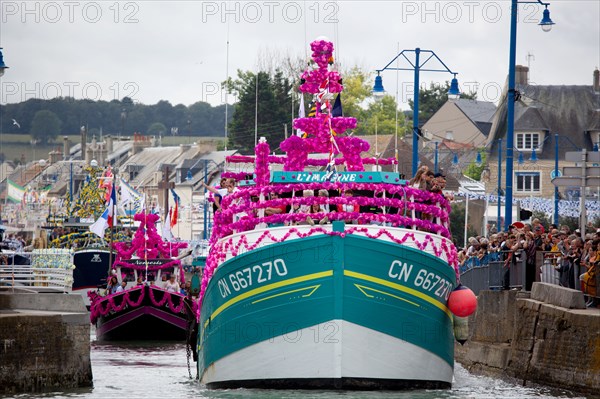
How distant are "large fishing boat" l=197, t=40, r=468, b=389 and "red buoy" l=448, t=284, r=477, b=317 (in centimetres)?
10

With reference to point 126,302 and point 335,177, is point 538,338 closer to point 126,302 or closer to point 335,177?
point 335,177

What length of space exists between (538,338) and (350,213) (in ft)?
13.6

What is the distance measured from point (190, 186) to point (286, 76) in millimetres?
23416

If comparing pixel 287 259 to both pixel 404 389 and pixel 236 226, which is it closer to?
pixel 236 226

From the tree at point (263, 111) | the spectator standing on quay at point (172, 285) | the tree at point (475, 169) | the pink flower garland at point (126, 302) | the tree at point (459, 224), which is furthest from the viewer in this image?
the tree at point (475, 169)

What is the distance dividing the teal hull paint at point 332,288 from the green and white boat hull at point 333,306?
0.01 meters

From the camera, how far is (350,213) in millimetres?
20500

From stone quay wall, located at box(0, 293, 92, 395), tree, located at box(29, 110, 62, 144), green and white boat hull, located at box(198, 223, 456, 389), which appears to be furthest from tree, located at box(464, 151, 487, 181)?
green and white boat hull, located at box(198, 223, 456, 389)

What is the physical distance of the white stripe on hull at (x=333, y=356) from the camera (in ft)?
66.0

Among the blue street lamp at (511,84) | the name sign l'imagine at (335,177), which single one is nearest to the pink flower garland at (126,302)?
the blue street lamp at (511,84)

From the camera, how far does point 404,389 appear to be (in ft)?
68.5

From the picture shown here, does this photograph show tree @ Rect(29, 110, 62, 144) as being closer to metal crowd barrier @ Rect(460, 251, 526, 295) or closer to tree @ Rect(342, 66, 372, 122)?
metal crowd barrier @ Rect(460, 251, 526, 295)

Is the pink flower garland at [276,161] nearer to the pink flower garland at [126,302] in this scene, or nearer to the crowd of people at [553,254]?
the crowd of people at [553,254]

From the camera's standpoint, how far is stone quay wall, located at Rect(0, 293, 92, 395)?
20625 mm
